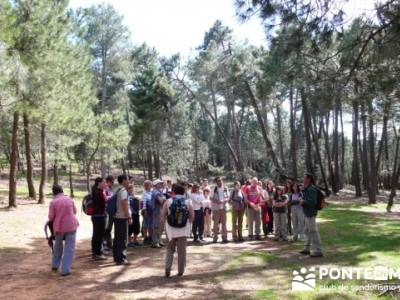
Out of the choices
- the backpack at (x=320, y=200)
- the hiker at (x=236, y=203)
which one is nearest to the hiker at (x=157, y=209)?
the hiker at (x=236, y=203)

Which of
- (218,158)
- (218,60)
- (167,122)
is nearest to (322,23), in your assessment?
(218,60)

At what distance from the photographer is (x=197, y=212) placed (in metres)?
12.0

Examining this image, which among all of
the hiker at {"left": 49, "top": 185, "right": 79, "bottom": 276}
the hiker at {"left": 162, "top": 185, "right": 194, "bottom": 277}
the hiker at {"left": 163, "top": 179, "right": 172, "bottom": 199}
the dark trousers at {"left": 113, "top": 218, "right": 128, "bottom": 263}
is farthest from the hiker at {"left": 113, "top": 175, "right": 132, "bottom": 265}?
the hiker at {"left": 163, "top": 179, "right": 172, "bottom": 199}

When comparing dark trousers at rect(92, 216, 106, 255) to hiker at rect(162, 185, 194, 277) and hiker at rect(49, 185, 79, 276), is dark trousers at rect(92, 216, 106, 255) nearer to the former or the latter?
hiker at rect(49, 185, 79, 276)

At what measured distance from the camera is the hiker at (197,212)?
11930 millimetres

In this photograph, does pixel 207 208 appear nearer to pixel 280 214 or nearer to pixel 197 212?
pixel 197 212

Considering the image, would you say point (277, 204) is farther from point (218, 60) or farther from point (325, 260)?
point (218, 60)

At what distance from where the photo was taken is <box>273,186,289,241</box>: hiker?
1202 cm

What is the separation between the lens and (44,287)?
7.24 meters

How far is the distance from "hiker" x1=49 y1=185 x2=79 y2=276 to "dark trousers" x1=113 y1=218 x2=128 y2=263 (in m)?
0.94

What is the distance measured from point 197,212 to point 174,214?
454cm

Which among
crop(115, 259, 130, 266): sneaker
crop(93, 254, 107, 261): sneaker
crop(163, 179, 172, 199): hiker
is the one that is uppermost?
crop(163, 179, 172, 199): hiker

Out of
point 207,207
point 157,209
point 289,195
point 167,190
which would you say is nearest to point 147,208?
point 157,209

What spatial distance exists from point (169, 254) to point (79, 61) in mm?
14824
